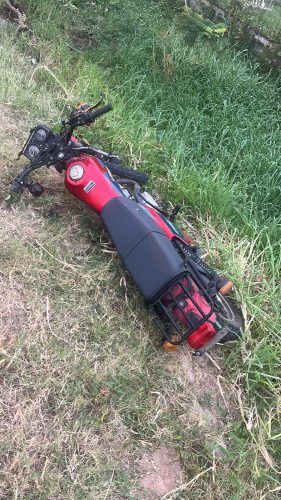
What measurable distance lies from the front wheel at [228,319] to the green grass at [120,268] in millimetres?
66

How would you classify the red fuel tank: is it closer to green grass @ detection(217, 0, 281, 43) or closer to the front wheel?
the front wheel

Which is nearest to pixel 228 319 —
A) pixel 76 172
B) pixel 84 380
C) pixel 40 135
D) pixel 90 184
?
pixel 84 380

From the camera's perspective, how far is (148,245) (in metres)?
2.47

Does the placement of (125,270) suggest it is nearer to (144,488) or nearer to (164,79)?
(144,488)

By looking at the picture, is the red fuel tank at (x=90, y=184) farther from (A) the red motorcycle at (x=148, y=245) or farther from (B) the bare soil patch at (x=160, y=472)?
(B) the bare soil patch at (x=160, y=472)

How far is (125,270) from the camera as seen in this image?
8.85ft

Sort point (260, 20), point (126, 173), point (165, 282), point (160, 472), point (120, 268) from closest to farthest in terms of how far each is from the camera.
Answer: point (160, 472)
point (165, 282)
point (120, 268)
point (126, 173)
point (260, 20)

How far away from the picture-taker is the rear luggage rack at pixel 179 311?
234cm

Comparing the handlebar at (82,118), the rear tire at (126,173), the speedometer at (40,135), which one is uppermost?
the handlebar at (82,118)

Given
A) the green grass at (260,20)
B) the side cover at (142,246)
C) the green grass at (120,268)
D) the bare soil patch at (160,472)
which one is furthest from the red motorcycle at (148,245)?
the green grass at (260,20)

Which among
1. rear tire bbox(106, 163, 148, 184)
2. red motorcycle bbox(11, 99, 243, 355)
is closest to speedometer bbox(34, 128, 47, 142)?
red motorcycle bbox(11, 99, 243, 355)

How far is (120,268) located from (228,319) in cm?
61

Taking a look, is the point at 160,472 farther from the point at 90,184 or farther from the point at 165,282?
the point at 90,184

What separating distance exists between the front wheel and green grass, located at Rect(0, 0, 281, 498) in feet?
0.22
